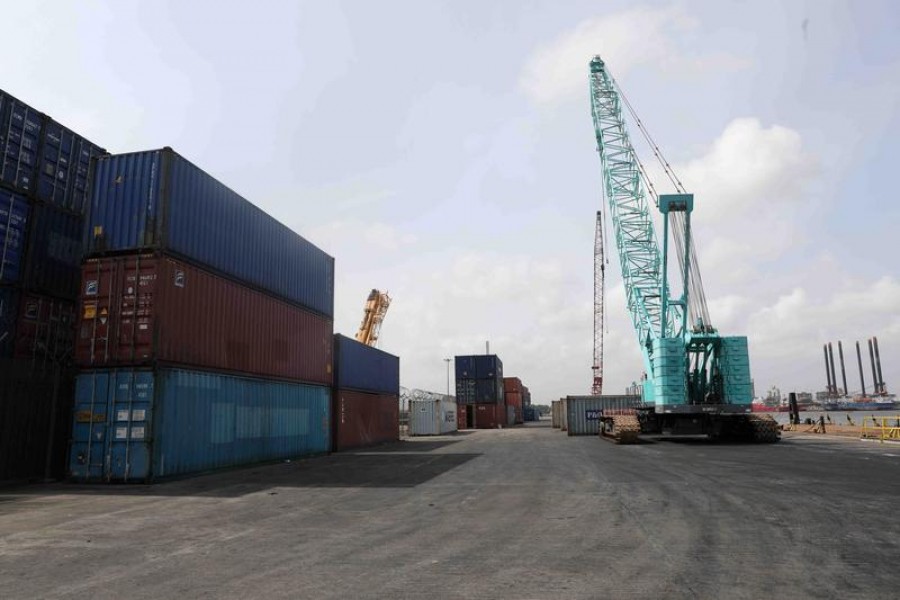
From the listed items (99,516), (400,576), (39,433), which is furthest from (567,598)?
(39,433)

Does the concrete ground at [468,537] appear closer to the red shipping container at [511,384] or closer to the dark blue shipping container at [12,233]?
the dark blue shipping container at [12,233]

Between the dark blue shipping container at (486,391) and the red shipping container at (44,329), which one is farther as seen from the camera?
the dark blue shipping container at (486,391)

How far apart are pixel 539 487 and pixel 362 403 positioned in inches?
874

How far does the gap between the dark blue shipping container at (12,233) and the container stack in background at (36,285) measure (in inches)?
1.2

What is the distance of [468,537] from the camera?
898 centimetres

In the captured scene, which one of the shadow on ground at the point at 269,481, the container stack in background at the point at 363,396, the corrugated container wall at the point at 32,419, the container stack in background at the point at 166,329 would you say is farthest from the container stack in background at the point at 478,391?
the corrugated container wall at the point at 32,419

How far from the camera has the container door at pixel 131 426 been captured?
16.4 meters

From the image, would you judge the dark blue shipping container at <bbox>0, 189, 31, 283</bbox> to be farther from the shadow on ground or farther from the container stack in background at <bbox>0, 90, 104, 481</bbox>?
the shadow on ground

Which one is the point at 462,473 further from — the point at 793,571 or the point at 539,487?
the point at 793,571

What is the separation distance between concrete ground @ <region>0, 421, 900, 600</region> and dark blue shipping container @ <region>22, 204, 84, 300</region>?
22.3 feet

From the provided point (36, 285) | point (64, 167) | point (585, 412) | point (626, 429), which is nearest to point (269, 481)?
point (36, 285)

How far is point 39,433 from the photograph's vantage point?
17391mm

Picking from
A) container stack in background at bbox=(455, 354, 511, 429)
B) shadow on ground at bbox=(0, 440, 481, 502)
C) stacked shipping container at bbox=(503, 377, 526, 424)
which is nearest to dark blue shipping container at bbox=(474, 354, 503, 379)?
container stack in background at bbox=(455, 354, 511, 429)

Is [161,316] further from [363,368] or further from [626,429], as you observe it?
[626,429]
